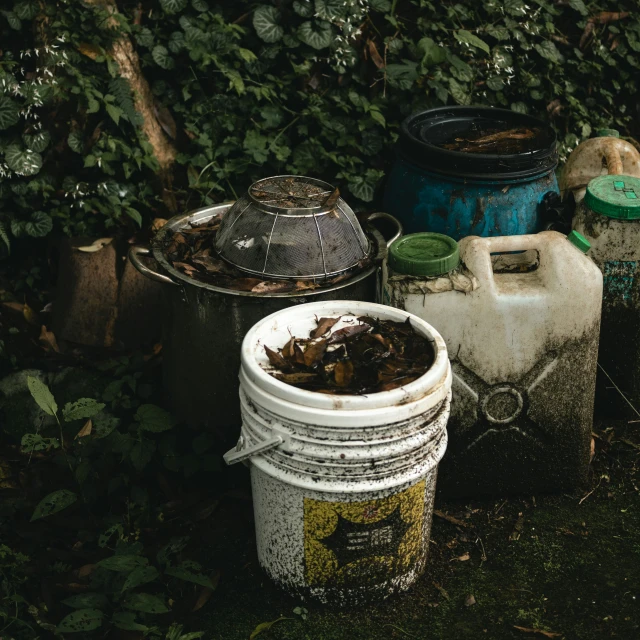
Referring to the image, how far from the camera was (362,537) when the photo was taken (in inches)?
99.9

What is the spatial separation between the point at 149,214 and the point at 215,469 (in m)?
1.72

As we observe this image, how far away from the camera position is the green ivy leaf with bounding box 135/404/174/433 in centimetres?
305

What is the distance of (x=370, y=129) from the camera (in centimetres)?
445

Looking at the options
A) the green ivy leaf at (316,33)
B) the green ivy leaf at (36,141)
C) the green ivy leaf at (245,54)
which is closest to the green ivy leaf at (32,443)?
the green ivy leaf at (36,141)

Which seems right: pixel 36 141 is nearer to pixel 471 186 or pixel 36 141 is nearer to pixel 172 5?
pixel 172 5

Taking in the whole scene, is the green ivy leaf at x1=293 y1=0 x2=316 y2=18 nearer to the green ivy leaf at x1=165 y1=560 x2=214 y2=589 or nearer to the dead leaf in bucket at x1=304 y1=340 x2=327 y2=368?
the dead leaf in bucket at x1=304 y1=340 x2=327 y2=368

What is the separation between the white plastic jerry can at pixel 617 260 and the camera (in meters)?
3.24

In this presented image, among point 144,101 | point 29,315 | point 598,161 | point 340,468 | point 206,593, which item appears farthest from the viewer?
point 144,101

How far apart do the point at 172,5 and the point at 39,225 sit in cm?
136

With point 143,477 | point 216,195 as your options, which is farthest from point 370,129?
point 143,477

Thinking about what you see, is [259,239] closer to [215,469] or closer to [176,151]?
[215,469]

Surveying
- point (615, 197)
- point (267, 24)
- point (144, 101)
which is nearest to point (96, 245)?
point (144, 101)

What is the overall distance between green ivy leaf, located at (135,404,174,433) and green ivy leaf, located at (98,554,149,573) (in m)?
0.55

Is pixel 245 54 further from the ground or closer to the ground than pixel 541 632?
further from the ground
